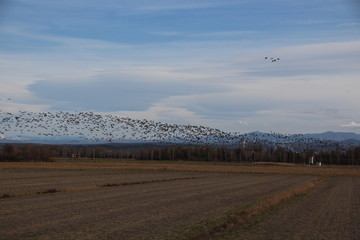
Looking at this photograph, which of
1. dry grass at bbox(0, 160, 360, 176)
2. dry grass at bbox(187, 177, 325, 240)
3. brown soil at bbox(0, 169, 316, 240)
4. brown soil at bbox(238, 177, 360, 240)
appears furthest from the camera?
dry grass at bbox(0, 160, 360, 176)

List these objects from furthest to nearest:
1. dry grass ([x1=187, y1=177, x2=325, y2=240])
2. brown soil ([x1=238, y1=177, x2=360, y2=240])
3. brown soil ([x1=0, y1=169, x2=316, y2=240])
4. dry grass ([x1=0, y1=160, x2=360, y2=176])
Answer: dry grass ([x1=0, y1=160, x2=360, y2=176]) < brown soil ([x1=238, y1=177, x2=360, y2=240]) < dry grass ([x1=187, y1=177, x2=325, y2=240]) < brown soil ([x1=0, y1=169, x2=316, y2=240])

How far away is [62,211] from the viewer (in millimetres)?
21219

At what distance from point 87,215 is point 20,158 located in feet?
364

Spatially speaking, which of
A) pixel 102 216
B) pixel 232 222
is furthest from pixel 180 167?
pixel 232 222

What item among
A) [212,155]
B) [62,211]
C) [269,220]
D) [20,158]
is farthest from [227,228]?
[212,155]

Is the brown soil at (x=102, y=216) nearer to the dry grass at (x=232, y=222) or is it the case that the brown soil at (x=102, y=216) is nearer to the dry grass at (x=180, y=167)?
the dry grass at (x=232, y=222)

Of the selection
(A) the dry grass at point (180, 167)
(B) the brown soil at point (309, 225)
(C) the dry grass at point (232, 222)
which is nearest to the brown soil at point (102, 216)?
(C) the dry grass at point (232, 222)

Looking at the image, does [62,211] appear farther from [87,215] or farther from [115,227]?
[115,227]

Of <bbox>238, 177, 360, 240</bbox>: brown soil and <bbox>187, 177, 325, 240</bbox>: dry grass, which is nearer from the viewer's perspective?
<bbox>187, 177, 325, 240</bbox>: dry grass

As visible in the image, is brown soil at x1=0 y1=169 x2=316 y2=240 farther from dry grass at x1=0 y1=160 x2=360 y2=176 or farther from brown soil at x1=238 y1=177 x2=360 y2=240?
dry grass at x1=0 y1=160 x2=360 y2=176

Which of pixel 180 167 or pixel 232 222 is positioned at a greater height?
pixel 180 167

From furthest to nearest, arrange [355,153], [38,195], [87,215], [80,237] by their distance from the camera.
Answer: [355,153], [38,195], [87,215], [80,237]

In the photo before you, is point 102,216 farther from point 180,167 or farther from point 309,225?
point 180,167

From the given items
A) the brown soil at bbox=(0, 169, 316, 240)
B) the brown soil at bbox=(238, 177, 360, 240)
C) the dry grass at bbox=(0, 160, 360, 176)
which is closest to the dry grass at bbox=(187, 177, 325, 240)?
the brown soil at bbox=(0, 169, 316, 240)
